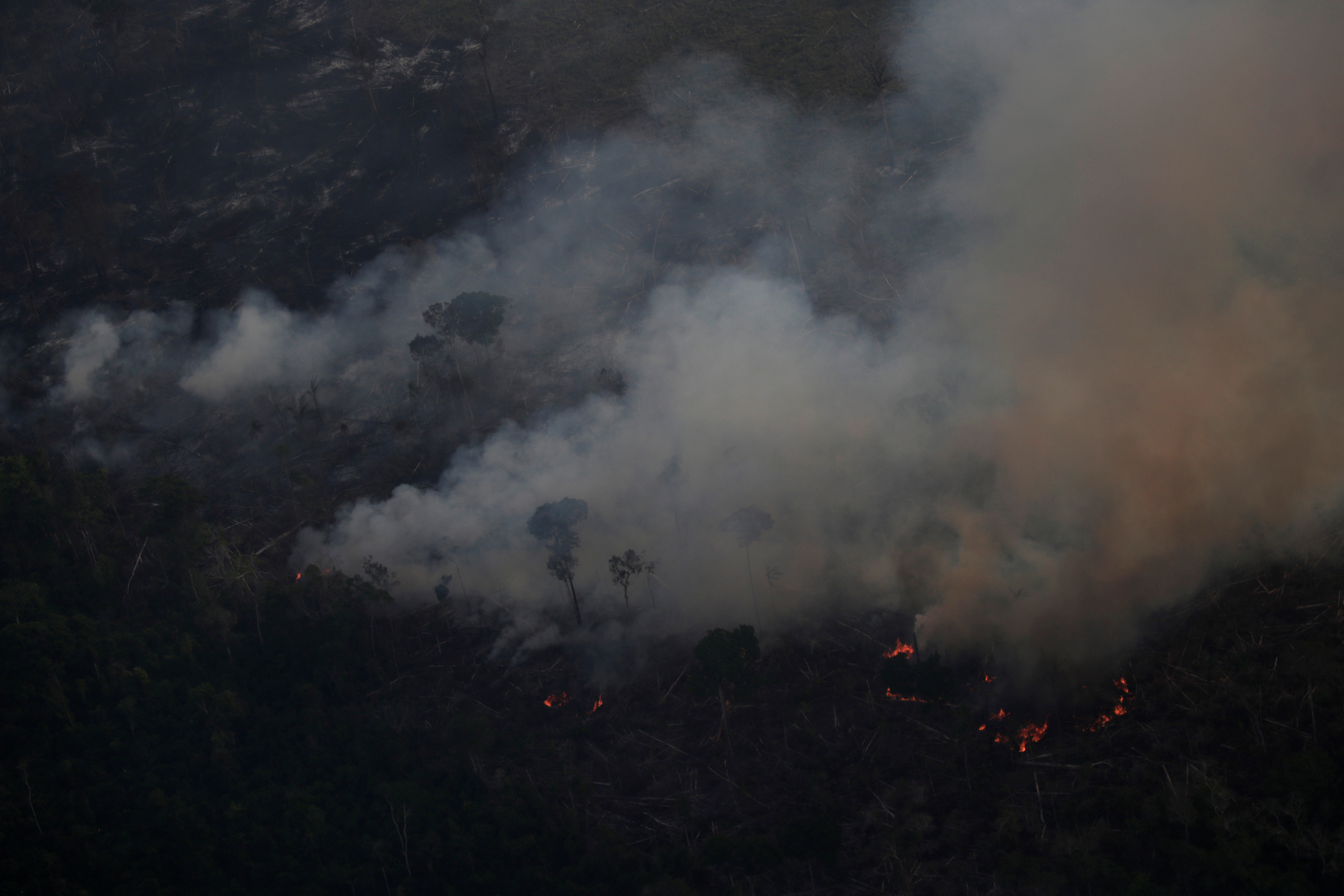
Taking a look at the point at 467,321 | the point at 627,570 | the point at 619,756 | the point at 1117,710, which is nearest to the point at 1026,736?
the point at 1117,710

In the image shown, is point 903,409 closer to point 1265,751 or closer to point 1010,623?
point 1010,623

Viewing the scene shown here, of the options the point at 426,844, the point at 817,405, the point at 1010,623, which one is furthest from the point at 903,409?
the point at 426,844

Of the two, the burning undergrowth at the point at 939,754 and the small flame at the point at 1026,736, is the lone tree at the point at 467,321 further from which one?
the small flame at the point at 1026,736

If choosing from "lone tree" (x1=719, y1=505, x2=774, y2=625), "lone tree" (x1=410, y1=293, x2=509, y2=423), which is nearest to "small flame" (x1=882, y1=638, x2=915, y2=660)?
"lone tree" (x1=719, y1=505, x2=774, y2=625)

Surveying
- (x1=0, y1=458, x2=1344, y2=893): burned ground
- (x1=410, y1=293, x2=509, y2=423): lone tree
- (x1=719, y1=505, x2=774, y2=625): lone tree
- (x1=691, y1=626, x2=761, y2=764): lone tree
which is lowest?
(x1=0, y1=458, x2=1344, y2=893): burned ground

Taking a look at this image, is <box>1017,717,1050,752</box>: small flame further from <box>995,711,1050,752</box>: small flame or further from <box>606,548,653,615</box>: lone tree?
<box>606,548,653,615</box>: lone tree

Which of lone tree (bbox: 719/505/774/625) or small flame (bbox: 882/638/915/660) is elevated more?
lone tree (bbox: 719/505/774/625)

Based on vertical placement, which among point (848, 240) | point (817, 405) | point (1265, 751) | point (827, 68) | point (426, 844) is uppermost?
point (827, 68)

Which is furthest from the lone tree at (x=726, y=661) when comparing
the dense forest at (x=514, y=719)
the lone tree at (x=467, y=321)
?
the lone tree at (x=467, y=321)
